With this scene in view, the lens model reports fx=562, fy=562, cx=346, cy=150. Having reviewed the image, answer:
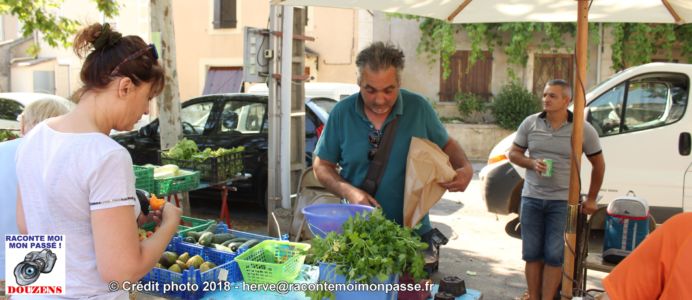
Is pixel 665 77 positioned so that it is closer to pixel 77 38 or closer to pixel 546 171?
pixel 546 171

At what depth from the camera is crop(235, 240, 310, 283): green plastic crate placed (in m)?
2.66

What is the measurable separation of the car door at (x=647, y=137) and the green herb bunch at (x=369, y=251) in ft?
15.2

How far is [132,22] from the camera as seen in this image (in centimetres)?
2027

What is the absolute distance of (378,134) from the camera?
9.25 feet

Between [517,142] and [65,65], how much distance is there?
2287 cm

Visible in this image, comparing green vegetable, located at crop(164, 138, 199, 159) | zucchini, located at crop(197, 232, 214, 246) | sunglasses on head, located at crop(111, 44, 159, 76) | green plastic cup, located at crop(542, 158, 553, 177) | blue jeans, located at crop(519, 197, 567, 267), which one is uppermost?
sunglasses on head, located at crop(111, 44, 159, 76)

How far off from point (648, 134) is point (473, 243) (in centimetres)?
229

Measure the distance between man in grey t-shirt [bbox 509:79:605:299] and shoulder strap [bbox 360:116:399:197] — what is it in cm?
202

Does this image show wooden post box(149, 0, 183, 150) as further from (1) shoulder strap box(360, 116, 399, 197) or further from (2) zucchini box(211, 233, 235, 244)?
(1) shoulder strap box(360, 116, 399, 197)

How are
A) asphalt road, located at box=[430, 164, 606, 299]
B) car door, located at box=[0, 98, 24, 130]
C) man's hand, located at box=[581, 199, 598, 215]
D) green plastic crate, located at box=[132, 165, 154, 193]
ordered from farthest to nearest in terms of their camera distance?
car door, located at box=[0, 98, 24, 130]
asphalt road, located at box=[430, 164, 606, 299]
green plastic crate, located at box=[132, 165, 154, 193]
man's hand, located at box=[581, 199, 598, 215]

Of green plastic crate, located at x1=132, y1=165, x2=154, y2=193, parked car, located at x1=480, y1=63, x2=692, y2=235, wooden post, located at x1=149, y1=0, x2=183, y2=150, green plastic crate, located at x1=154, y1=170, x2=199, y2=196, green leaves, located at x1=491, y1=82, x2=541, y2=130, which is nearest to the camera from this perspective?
green plastic crate, located at x1=132, y1=165, x2=154, y2=193

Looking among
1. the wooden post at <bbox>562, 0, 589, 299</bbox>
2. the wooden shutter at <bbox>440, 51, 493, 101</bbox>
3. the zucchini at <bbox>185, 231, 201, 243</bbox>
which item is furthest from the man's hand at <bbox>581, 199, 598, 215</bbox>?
the wooden shutter at <bbox>440, 51, 493, 101</bbox>

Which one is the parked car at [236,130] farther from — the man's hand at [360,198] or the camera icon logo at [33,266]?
the camera icon logo at [33,266]

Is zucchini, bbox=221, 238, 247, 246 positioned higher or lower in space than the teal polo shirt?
lower
